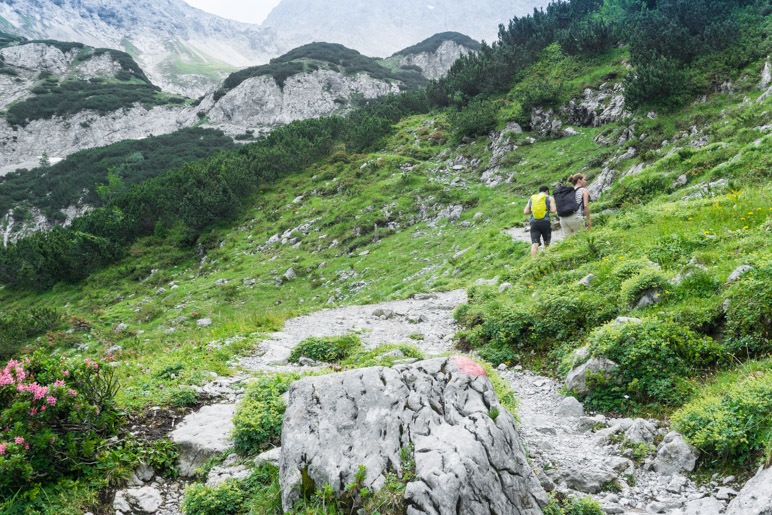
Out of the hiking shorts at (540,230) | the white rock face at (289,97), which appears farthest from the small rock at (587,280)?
the white rock face at (289,97)

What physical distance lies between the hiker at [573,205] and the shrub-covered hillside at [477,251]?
61.6 inches

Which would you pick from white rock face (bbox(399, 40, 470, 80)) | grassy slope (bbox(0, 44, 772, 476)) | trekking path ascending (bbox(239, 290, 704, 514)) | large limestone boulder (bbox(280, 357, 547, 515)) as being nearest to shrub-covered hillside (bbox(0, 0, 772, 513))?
grassy slope (bbox(0, 44, 772, 476))

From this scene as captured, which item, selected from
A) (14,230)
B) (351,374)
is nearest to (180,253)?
(351,374)

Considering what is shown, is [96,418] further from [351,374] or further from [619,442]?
[619,442]

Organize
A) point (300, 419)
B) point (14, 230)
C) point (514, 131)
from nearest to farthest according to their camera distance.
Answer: point (300, 419) < point (514, 131) < point (14, 230)

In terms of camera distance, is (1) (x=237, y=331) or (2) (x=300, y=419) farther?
(1) (x=237, y=331)

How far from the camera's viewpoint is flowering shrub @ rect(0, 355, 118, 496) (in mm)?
4922

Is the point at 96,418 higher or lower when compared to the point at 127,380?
higher

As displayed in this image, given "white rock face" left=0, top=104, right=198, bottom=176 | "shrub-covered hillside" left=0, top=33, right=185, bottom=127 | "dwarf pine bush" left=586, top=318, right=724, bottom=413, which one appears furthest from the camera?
"shrub-covered hillside" left=0, top=33, right=185, bottom=127

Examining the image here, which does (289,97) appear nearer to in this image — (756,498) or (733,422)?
(733,422)

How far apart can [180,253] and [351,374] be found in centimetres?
3965

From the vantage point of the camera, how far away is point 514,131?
127ft

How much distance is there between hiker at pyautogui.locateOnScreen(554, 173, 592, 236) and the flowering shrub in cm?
1393

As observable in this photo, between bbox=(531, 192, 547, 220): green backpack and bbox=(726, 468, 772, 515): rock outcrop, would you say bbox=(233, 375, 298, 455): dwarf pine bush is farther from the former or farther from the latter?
bbox=(531, 192, 547, 220): green backpack
